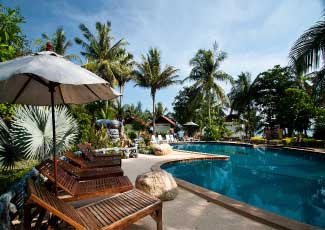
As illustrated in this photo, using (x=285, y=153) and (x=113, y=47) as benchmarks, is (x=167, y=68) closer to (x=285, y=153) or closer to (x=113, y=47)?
(x=113, y=47)

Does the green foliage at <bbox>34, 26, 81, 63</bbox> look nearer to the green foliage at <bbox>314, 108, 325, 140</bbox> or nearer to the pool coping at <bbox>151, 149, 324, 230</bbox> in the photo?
the pool coping at <bbox>151, 149, 324, 230</bbox>

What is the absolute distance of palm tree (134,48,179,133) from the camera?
24891 millimetres

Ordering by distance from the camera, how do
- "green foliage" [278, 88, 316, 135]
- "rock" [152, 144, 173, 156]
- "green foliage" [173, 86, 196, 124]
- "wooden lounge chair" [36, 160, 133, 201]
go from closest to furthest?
"wooden lounge chair" [36, 160, 133, 201] < "rock" [152, 144, 173, 156] < "green foliage" [278, 88, 316, 135] < "green foliage" [173, 86, 196, 124]

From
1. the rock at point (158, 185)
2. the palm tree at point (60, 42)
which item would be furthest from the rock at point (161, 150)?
the palm tree at point (60, 42)

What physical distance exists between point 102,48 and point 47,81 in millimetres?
20507

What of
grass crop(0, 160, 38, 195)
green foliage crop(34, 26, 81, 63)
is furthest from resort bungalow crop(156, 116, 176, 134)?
grass crop(0, 160, 38, 195)

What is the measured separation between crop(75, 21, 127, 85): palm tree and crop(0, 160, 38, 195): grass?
1529cm

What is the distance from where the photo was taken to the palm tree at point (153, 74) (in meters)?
24.9

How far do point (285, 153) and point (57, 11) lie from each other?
15633 mm

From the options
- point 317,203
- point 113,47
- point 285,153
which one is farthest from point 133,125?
point 317,203

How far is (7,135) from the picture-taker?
620 cm

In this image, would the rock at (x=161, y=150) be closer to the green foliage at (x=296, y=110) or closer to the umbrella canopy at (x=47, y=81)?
the umbrella canopy at (x=47, y=81)

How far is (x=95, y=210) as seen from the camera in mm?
2504

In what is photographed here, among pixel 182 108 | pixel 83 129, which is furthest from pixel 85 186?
pixel 182 108
